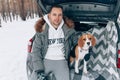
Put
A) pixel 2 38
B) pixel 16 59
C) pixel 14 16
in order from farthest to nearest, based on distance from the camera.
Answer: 1. pixel 14 16
2. pixel 2 38
3. pixel 16 59

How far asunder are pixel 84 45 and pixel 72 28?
1.00ft

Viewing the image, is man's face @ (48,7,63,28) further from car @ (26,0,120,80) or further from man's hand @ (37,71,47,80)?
man's hand @ (37,71,47,80)

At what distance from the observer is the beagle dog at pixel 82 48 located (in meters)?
4.19

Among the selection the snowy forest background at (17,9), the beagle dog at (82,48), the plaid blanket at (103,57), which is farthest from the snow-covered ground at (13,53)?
the snowy forest background at (17,9)

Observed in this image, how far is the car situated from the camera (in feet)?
12.8

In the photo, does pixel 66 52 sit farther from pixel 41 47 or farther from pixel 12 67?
pixel 12 67

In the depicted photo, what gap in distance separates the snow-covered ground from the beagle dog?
2050mm

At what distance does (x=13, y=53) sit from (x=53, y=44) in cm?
447

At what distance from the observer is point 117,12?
4.32m

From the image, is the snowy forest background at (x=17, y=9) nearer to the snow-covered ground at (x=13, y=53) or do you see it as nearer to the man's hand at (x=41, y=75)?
the snow-covered ground at (x=13, y=53)

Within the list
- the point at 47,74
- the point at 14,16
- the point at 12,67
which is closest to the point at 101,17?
the point at 47,74

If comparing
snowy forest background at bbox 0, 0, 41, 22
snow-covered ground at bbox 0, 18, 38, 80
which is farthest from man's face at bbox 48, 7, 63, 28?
snowy forest background at bbox 0, 0, 41, 22

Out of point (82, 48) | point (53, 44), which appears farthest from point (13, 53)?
point (82, 48)

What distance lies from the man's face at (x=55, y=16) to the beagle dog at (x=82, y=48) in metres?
0.38
